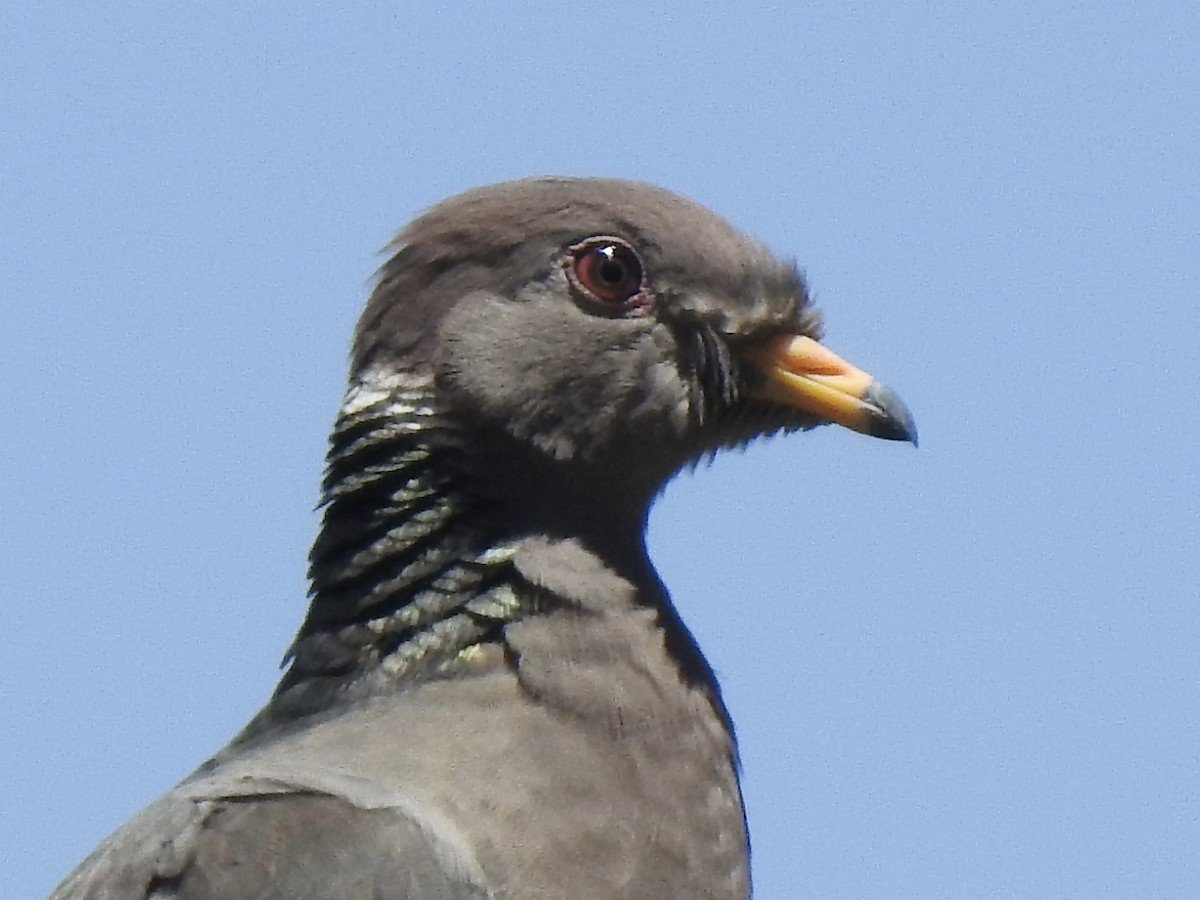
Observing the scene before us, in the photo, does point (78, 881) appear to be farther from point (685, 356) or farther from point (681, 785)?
point (685, 356)

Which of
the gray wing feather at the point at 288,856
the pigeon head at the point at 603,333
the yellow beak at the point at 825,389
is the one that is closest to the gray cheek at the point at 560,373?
the pigeon head at the point at 603,333

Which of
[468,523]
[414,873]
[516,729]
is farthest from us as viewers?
[468,523]

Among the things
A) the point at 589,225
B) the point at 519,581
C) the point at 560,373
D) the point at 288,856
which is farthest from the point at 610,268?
the point at 288,856

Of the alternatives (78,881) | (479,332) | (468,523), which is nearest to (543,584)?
(468,523)

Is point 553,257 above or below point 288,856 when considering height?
above

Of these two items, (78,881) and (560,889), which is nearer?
(560,889)

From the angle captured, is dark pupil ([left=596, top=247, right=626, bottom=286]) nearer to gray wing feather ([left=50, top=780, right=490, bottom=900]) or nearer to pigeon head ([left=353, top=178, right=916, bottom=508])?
pigeon head ([left=353, top=178, right=916, bottom=508])

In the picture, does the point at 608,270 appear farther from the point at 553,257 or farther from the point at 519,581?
the point at 519,581

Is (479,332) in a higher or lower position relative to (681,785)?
higher

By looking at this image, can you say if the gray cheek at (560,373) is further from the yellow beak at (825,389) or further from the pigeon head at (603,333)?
the yellow beak at (825,389)
